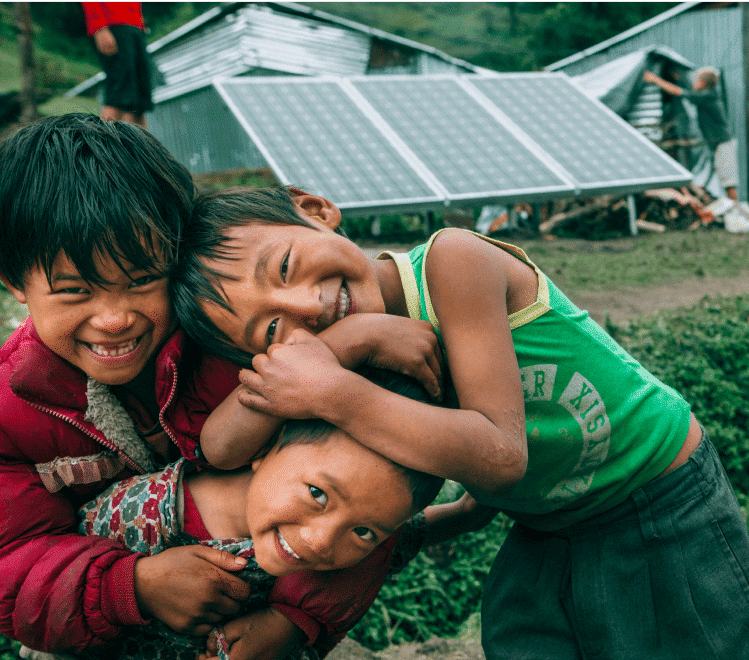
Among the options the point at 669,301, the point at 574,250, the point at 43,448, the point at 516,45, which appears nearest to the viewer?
the point at 43,448

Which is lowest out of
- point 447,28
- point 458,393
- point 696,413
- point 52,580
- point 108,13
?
point 447,28

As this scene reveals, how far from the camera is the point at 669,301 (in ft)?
17.6

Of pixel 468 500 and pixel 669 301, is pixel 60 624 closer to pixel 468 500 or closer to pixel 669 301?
pixel 468 500

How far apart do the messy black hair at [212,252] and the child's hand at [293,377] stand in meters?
0.19

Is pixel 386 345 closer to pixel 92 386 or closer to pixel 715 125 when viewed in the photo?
pixel 92 386

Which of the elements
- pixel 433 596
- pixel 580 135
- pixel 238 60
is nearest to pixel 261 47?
pixel 238 60

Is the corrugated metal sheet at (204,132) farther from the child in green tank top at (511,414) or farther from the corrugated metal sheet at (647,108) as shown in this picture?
the child in green tank top at (511,414)

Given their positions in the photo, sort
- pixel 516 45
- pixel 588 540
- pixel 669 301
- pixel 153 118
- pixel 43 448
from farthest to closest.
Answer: pixel 516 45 → pixel 153 118 → pixel 669 301 → pixel 588 540 → pixel 43 448

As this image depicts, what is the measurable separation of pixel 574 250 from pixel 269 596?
6.17 metres

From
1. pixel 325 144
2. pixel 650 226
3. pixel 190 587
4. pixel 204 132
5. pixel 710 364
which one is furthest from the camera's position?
pixel 204 132

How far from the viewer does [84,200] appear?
1.61 metres

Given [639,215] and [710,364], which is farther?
[639,215]

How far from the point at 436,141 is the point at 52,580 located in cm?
538

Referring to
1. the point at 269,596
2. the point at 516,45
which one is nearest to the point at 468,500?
the point at 269,596
